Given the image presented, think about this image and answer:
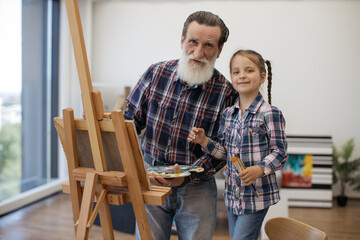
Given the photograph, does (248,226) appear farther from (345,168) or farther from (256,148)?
(345,168)

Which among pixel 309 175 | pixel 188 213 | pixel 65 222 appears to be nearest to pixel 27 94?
pixel 65 222

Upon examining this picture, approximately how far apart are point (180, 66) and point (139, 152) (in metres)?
0.52

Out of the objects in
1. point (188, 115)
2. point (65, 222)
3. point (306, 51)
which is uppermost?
point (306, 51)

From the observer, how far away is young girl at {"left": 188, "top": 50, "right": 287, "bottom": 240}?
4.80 feet

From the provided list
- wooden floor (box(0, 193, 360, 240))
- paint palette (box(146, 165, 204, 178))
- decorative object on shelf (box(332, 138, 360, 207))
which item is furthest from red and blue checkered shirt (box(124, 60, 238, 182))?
decorative object on shelf (box(332, 138, 360, 207))

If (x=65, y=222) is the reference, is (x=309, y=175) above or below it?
above

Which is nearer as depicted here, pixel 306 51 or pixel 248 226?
pixel 248 226

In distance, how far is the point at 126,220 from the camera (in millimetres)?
3359

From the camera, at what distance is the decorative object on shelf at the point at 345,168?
4.66 metres

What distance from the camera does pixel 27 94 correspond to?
173 inches

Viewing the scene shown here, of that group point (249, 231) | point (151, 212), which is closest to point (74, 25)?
point (151, 212)

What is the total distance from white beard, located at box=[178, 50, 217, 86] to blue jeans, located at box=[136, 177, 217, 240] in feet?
1.50

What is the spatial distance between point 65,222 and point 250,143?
9.03 feet

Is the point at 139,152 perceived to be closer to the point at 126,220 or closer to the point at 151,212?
the point at 151,212
